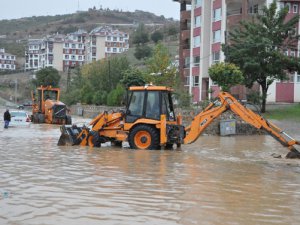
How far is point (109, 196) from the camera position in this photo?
377 inches

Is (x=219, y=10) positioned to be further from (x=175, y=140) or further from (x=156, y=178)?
(x=156, y=178)

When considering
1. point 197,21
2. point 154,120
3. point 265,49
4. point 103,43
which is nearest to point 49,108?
point 265,49

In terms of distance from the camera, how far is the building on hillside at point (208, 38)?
167 ft

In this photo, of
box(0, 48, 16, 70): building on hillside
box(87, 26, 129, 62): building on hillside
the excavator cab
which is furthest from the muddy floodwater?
box(0, 48, 16, 70): building on hillside

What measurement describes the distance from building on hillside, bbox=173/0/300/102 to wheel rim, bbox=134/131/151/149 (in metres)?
29.3

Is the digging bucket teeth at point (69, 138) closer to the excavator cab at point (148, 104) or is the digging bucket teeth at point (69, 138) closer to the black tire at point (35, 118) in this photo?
the excavator cab at point (148, 104)

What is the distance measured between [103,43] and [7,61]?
39.0 metres

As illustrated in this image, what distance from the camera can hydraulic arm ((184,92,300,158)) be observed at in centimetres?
1773

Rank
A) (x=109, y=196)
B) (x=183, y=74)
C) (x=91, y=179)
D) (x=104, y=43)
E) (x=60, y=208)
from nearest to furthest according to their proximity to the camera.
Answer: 1. (x=60, y=208)
2. (x=109, y=196)
3. (x=91, y=179)
4. (x=183, y=74)
5. (x=104, y=43)

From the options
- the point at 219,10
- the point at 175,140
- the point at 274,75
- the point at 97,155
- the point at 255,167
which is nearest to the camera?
the point at 255,167

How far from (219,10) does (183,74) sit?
10.9m

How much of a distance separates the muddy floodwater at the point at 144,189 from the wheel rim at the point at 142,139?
1723mm

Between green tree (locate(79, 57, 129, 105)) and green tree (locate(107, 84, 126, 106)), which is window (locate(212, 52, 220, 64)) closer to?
green tree (locate(107, 84, 126, 106))

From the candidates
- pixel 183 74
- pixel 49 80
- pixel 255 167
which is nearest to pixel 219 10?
pixel 183 74
